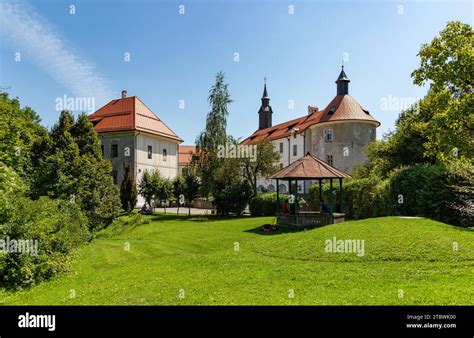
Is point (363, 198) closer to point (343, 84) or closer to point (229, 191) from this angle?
point (229, 191)

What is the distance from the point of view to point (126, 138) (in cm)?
3888

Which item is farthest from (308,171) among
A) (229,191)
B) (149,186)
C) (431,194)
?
(149,186)

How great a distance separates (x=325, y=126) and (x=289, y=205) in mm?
25566

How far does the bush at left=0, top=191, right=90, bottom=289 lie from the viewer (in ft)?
29.9

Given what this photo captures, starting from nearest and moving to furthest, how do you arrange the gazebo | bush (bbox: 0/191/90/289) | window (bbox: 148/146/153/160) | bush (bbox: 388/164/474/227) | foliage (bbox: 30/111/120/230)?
1. bush (bbox: 0/191/90/289)
2. bush (bbox: 388/164/474/227)
3. foliage (bbox: 30/111/120/230)
4. the gazebo
5. window (bbox: 148/146/153/160)

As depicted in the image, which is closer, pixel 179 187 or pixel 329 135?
pixel 179 187

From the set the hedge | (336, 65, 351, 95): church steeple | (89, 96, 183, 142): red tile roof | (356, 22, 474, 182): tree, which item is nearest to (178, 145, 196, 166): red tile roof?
(89, 96, 183, 142): red tile roof

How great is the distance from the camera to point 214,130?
3244cm

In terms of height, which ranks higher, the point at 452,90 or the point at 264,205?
the point at 452,90

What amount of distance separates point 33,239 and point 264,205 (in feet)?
69.6

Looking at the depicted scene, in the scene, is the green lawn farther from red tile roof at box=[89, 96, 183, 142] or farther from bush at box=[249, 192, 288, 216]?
red tile roof at box=[89, 96, 183, 142]

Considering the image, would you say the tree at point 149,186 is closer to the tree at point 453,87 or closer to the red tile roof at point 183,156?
the tree at point 453,87

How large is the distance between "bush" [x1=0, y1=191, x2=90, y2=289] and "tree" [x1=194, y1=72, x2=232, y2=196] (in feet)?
66.0

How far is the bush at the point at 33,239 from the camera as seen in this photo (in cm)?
912
